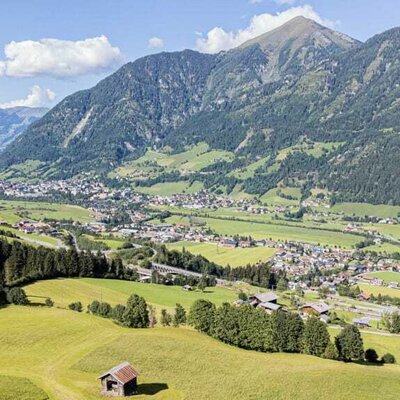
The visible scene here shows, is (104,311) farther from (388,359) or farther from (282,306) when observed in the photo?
(282,306)

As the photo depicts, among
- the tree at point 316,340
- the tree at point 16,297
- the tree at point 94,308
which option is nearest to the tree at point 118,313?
the tree at point 94,308

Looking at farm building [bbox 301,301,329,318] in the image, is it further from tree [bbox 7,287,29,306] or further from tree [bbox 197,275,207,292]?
tree [bbox 7,287,29,306]

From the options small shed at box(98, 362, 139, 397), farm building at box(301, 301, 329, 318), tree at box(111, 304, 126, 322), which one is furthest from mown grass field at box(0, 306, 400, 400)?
farm building at box(301, 301, 329, 318)

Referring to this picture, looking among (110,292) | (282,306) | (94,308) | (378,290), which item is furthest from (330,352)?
(378,290)

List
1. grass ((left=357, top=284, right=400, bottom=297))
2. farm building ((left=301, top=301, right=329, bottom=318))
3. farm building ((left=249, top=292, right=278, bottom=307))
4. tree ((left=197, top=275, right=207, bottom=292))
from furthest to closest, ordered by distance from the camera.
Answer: grass ((left=357, top=284, right=400, bottom=297)) → tree ((left=197, top=275, right=207, bottom=292)) → farm building ((left=249, top=292, right=278, bottom=307)) → farm building ((left=301, top=301, right=329, bottom=318))

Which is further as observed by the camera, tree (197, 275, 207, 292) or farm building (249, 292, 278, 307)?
tree (197, 275, 207, 292)

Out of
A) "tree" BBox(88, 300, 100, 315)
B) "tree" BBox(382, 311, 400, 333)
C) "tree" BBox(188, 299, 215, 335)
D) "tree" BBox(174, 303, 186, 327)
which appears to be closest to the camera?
"tree" BBox(188, 299, 215, 335)

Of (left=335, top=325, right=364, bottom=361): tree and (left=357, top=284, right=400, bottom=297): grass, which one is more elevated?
(left=335, top=325, right=364, bottom=361): tree
